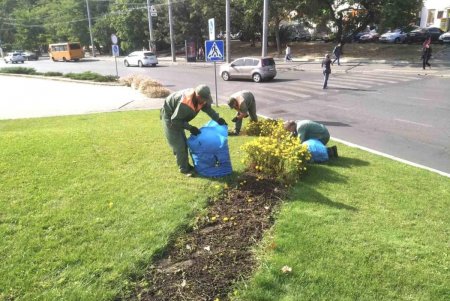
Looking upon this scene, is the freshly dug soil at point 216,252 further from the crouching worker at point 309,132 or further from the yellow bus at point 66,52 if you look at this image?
the yellow bus at point 66,52

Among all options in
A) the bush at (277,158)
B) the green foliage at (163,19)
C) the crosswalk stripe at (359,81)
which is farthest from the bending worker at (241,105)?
the green foliage at (163,19)

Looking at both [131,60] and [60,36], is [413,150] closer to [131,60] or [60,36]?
[131,60]

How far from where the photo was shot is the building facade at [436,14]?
43781 mm

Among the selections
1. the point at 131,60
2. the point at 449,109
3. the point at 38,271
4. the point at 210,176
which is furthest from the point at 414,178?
the point at 131,60

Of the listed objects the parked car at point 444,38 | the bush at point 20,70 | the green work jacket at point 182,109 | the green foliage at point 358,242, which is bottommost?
the green foliage at point 358,242

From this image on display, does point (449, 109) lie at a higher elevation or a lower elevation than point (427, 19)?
lower

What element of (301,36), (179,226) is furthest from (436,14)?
(179,226)

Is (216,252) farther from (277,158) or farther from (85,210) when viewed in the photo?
(277,158)

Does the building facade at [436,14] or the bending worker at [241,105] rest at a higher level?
the building facade at [436,14]

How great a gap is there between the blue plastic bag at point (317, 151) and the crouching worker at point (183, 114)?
2.02 m

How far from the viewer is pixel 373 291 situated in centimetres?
370

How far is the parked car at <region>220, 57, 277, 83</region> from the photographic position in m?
21.7

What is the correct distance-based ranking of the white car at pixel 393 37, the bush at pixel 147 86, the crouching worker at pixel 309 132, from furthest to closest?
the white car at pixel 393 37 < the bush at pixel 147 86 < the crouching worker at pixel 309 132

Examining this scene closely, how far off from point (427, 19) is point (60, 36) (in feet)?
202
